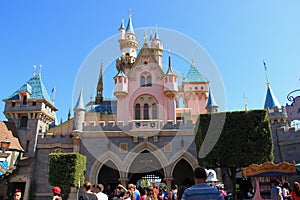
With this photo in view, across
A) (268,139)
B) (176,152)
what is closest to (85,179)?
(176,152)

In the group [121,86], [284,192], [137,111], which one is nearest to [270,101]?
[137,111]

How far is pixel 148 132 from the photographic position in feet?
88.1

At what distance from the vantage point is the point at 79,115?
29266 millimetres

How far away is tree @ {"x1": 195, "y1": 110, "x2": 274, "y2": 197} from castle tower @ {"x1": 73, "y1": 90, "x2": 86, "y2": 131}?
46.3 feet

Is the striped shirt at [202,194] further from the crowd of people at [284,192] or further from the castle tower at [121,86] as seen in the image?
the castle tower at [121,86]

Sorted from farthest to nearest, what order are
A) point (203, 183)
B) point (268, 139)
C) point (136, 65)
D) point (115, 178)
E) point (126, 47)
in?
point (126, 47) < point (136, 65) < point (115, 178) < point (268, 139) < point (203, 183)

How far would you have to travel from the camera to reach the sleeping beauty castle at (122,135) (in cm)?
2660

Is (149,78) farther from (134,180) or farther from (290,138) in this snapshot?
(290,138)

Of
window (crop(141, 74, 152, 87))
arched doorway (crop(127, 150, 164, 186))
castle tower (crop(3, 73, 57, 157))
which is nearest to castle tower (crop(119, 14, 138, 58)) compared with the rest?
window (crop(141, 74, 152, 87))

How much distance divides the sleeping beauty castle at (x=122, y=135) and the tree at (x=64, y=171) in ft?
10.2

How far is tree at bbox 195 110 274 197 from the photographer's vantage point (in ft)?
59.3

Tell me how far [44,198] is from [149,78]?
1722 cm

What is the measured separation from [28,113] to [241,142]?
73.4 ft

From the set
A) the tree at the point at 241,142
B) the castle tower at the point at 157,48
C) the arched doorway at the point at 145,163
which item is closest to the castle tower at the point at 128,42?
the castle tower at the point at 157,48
